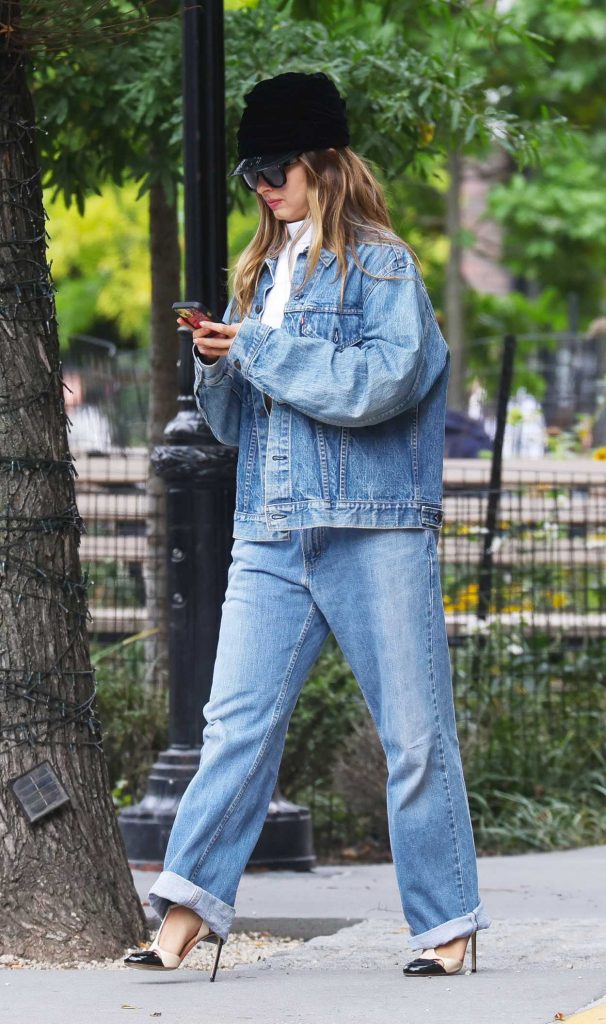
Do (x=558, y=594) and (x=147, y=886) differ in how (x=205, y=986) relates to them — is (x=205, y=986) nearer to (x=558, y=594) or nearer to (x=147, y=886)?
(x=147, y=886)

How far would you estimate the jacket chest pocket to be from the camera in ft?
11.2

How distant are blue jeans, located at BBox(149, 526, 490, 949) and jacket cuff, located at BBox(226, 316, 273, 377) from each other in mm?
399

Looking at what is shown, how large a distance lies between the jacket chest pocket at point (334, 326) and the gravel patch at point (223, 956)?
5.00 feet

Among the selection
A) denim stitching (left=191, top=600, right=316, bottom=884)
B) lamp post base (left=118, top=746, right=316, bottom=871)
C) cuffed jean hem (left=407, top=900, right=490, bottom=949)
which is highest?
denim stitching (left=191, top=600, right=316, bottom=884)

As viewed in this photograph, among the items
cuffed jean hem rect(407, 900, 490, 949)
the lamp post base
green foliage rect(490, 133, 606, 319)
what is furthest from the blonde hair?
green foliage rect(490, 133, 606, 319)

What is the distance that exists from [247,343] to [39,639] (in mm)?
939

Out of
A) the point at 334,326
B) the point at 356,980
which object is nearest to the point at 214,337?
the point at 334,326

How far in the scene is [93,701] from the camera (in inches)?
153

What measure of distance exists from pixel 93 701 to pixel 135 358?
36.6 feet

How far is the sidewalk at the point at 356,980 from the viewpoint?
10.1ft

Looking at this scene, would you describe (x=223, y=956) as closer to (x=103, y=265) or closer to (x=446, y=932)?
(x=446, y=932)

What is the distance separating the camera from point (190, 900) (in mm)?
3342

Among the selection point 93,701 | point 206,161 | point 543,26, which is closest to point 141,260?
point 543,26

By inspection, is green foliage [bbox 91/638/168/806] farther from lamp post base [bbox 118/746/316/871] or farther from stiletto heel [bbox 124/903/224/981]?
stiletto heel [bbox 124/903/224/981]
